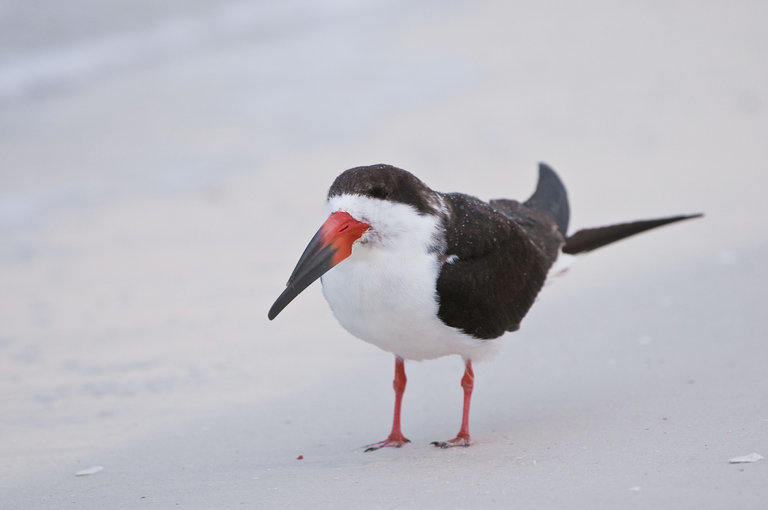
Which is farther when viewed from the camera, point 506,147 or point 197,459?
point 506,147

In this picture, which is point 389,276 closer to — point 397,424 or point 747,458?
point 397,424

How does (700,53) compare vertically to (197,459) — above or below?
above

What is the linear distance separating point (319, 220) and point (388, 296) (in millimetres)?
3367

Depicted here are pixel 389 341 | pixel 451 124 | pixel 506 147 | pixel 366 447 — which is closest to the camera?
pixel 389 341

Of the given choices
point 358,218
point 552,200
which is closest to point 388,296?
point 358,218

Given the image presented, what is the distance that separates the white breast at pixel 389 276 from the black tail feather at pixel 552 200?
1.39 meters

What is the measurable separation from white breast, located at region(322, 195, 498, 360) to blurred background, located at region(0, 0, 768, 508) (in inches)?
20.5

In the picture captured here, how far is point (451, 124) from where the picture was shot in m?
8.92

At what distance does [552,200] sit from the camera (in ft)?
17.8

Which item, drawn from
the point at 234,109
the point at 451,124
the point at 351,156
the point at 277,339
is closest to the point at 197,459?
the point at 277,339

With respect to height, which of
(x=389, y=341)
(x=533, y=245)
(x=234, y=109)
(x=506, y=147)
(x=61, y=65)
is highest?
(x=61, y=65)

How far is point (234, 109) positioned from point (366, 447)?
580 cm

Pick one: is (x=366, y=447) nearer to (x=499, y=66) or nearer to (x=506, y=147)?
(x=506, y=147)

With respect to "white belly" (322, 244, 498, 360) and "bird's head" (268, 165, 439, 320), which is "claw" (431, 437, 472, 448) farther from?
"bird's head" (268, 165, 439, 320)
